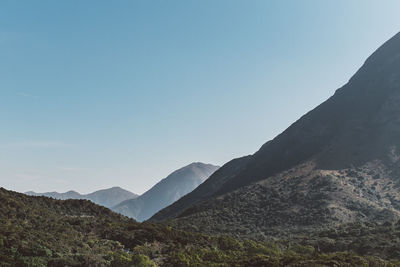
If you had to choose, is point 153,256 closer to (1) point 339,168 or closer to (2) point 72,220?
(2) point 72,220

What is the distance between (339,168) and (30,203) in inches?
3169

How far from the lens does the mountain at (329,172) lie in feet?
252

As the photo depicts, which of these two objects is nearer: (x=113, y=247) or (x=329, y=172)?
(x=113, y=247)

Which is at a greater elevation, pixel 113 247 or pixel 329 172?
pixel 113 247

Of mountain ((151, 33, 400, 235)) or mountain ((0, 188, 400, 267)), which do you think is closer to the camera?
mountain ((0, 188, 400, 267))

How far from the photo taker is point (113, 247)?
94.6 ft

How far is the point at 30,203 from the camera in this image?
3916 cm

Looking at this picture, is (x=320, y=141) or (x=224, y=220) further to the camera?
(x=320, y=141)

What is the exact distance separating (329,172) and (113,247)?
7697 cm

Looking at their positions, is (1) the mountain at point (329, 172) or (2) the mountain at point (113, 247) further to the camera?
(1) the mountain at point (329, 172)

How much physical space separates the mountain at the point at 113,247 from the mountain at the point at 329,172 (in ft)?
97.9

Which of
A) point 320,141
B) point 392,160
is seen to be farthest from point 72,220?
point 320,141

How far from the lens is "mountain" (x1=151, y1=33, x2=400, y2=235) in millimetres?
76812

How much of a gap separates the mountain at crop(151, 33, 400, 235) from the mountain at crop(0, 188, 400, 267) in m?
29.9
